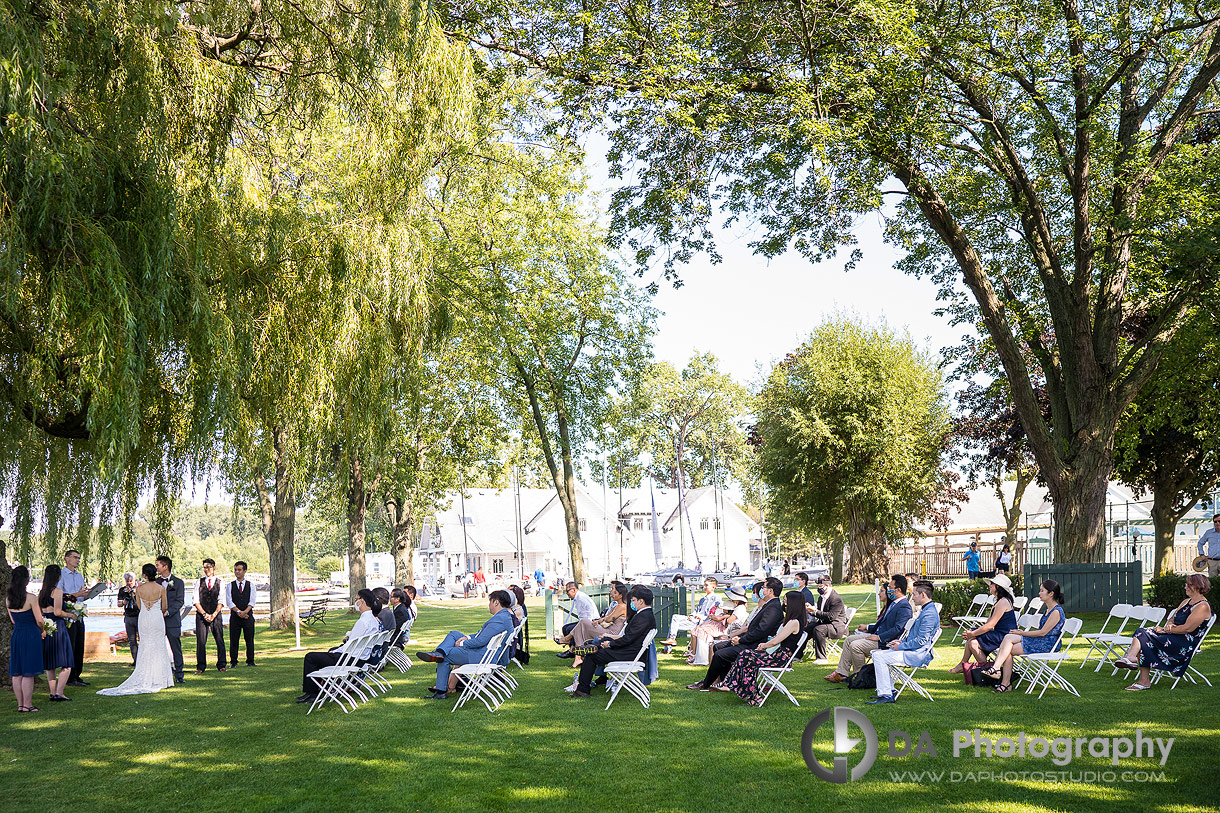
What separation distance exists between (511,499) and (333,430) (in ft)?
202

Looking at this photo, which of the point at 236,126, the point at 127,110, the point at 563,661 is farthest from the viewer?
the point at 563,661

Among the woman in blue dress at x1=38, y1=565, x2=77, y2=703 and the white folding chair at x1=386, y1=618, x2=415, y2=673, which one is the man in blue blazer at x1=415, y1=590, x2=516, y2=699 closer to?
the white folding chair at x1=386, y1=618, x2=415, y2=673

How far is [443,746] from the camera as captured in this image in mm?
8328

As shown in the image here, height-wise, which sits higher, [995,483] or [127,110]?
[127,110]

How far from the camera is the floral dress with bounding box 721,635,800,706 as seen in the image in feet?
33.3

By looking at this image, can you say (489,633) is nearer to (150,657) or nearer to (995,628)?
(150,657)

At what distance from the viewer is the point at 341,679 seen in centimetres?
1091

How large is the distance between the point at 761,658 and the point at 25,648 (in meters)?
8.61

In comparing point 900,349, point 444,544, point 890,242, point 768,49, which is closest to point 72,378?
point 768,49

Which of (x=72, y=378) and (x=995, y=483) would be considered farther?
(x=995, y=483)

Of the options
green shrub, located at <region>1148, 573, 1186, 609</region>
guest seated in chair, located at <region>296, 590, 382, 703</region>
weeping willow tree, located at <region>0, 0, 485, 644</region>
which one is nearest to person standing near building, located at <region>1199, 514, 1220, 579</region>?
green shrub, located at <region>1148, 573, 1186, 609</region>

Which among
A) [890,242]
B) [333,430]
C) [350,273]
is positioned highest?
[890,242]

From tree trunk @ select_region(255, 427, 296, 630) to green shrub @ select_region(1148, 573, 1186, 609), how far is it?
1823 cm

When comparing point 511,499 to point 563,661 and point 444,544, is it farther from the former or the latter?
point 563,661
